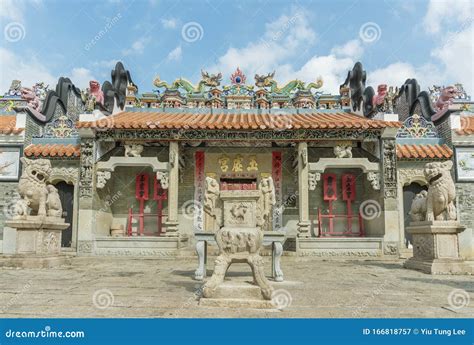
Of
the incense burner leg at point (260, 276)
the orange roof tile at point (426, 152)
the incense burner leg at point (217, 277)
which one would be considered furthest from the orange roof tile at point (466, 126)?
the incense burner leg at point (217, 277)

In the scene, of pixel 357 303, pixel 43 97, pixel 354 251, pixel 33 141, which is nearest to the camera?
pixel 357 303

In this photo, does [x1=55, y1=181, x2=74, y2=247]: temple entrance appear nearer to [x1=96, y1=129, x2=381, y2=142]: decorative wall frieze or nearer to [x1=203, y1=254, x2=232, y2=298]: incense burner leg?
Result: [x1=96, y1=129, x2=381, y2=142]: decorative wall frieze

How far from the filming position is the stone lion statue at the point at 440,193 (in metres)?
7.09

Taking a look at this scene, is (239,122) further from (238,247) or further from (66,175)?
(238,247)

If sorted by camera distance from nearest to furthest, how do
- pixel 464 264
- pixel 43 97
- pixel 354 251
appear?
pixel 464 264, pixel 354 251, pixel 43 97

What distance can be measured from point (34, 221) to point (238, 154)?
6.63 m

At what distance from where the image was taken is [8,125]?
1220 centimetres

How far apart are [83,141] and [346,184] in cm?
826

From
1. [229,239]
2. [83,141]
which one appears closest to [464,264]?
[229,239]

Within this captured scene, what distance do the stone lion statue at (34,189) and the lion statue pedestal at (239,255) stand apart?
5.00m

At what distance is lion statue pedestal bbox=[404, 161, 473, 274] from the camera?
6.91 m

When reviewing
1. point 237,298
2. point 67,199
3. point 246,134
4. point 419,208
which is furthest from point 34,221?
point 419,208

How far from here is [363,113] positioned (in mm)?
12312

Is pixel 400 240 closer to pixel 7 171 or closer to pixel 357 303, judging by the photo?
pixel 357 303
